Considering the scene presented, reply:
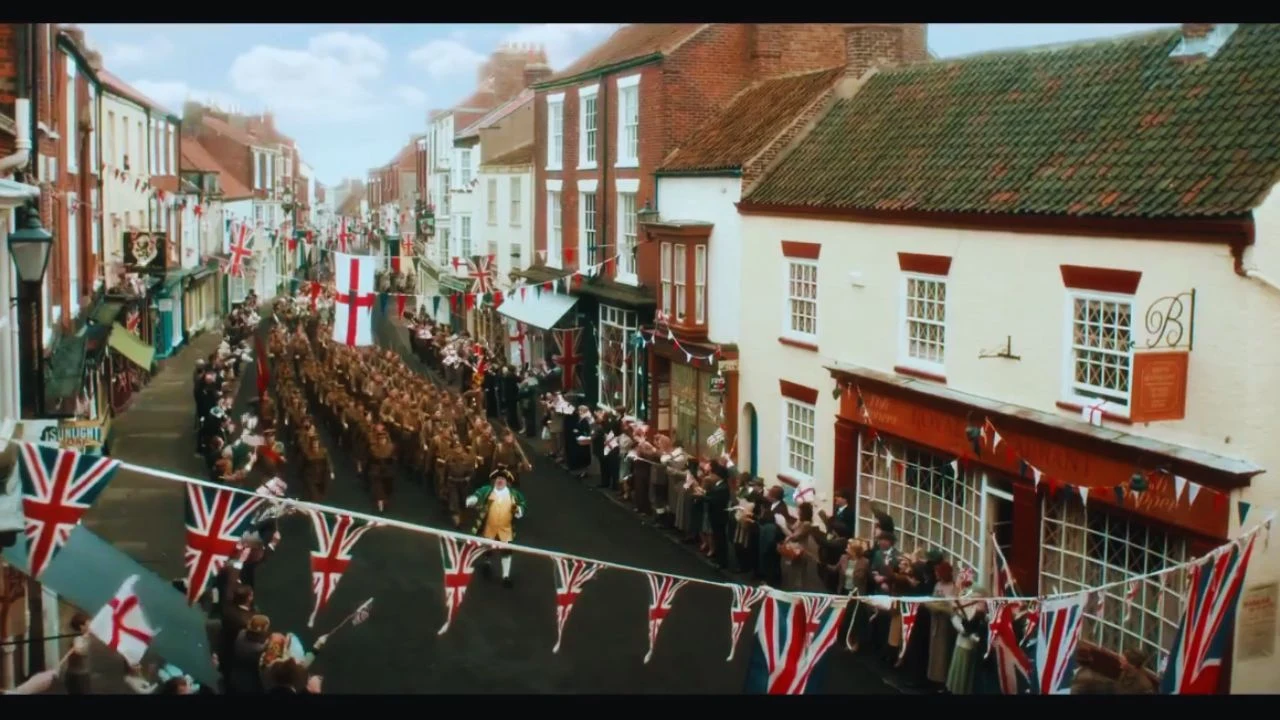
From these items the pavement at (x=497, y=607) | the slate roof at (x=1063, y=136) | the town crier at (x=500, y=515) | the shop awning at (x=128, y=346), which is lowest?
the pavement at (x=497, y=607)

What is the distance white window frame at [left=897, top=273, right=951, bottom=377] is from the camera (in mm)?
16734

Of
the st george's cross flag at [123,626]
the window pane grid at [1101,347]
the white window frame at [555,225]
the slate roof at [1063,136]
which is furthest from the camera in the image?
the white window frame at [555,225]

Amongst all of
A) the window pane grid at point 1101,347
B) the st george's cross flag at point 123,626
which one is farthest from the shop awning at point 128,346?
the window pane grid at point 1101,347

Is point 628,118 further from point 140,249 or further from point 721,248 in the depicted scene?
point 140,249

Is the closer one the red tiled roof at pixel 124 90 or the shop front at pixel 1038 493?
the shop front at pixel 1038 493

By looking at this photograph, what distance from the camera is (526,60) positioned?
47.8 meters

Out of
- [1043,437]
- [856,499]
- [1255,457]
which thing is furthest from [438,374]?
[1255,457]

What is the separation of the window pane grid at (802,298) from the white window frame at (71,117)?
11.5 metres

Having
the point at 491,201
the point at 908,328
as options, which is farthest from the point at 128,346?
the point at 491,201

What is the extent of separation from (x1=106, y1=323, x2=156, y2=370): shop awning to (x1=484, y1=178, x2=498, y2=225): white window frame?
16.1 m

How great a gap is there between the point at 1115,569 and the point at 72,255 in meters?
16.6

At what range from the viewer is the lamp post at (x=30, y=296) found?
11945mm

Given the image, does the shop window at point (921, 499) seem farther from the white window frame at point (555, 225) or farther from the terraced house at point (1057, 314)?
the white window frame at point (555, 225)

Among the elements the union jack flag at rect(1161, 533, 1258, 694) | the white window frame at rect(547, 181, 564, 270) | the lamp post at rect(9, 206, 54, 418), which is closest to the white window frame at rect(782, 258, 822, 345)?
the union jack flag at rect(1161, 533, 1258, 694)
